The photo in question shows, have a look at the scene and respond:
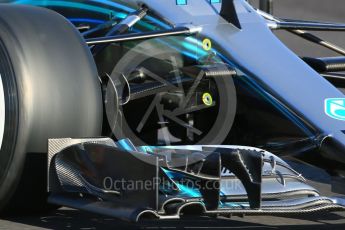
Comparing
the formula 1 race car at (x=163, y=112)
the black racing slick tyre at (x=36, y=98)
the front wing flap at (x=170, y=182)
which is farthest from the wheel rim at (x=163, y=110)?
the front wing flap at (x=170, y=182)

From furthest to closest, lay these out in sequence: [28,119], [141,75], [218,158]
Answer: [141,75] < [28,119] < [218,158]

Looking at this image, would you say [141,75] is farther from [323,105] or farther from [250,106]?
[323,105]

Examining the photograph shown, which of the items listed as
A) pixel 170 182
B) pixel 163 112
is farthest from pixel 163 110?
pixel 170 182

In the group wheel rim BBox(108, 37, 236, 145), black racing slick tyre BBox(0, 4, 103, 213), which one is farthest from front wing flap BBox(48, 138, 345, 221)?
wheel rim BBox(108, 37, 236, 145)

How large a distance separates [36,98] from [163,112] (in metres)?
1.06

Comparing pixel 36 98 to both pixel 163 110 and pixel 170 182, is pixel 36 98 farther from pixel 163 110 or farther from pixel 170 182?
pixel 163 110

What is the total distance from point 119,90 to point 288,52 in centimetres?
90

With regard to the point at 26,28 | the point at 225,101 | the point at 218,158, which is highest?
the point at 26,28

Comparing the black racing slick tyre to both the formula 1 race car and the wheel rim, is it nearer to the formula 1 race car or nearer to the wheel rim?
the formula 1 race car

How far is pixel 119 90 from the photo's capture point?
4441mm

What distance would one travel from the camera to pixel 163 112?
188 inches

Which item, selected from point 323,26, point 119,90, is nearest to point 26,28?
point 119,90

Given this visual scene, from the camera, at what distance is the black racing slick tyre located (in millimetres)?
3875

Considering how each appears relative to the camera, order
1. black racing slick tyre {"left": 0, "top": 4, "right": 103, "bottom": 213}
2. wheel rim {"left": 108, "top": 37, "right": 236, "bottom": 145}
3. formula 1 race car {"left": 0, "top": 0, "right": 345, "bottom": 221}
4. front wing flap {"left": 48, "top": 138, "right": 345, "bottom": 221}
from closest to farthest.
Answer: front wing flap {"left": 48, "top": 138, "right": 345, "bottom": 221}
formula 1 race car {"left": 0, "top": 0, "right": 345, "bottom": 221}
black racing slick tyre {"left": 0, "top": 4, "right": 103, "bottom": 213}
wheel rim {"left": 108, "top": 37, "right": 236, "bottom": 145}
